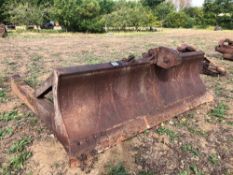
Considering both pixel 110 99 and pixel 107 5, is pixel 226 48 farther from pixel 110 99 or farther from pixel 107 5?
pixel 107 5

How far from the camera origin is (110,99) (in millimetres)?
2906

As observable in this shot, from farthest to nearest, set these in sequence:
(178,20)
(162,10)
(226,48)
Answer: (162,10) < (178,20) < (226,48)

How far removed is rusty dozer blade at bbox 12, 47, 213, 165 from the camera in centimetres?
250

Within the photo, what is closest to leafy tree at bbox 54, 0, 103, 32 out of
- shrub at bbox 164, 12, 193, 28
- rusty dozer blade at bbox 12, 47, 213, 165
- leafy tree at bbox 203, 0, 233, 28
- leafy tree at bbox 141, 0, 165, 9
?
shrub at bbox 164, 12, 193, 28

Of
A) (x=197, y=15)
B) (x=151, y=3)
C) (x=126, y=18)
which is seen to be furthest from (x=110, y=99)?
(x=151, y=3)

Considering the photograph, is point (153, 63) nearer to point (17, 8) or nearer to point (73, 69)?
point (73, 69)

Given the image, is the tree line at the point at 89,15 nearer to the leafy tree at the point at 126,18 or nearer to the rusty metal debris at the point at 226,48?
the leafy tree at the point at 126,18

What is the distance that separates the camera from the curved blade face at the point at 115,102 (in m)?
2.51

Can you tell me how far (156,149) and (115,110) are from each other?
0.64 metres

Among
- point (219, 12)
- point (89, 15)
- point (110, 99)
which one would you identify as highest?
point (219, 12)

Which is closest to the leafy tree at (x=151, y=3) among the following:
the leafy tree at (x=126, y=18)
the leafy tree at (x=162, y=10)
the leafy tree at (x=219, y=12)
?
the leafy tree at (x=162, y=10)

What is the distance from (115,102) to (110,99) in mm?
74

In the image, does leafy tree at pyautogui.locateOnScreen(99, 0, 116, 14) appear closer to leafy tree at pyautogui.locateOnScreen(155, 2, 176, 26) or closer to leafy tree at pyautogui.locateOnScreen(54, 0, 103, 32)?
leafy tree at pyautogui.locateOnScreen(54, 0, 103, 32)

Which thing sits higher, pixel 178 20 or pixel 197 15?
pixel 197 15
